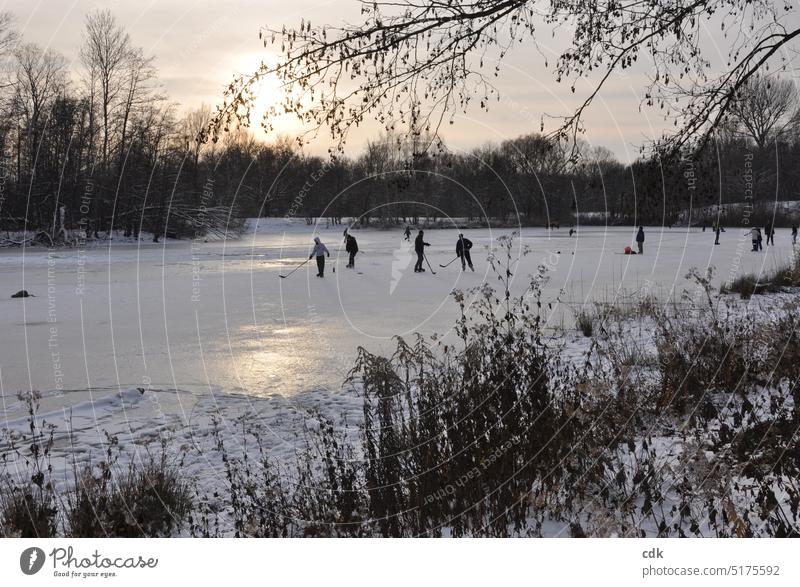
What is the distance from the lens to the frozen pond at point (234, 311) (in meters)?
9.08

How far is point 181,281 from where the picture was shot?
21250mm

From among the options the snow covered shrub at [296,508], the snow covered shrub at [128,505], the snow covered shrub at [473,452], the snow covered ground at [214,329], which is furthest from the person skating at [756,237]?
the snow covered shrub at [128,505]

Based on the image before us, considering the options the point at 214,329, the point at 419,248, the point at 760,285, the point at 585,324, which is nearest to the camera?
the point at 585,324

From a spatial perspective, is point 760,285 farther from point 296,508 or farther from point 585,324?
point 296,508

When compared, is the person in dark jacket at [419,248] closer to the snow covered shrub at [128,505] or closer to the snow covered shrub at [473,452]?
the snow covered shrub at [473,452]

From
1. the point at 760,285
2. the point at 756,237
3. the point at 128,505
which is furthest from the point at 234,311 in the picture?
the point at 756,237

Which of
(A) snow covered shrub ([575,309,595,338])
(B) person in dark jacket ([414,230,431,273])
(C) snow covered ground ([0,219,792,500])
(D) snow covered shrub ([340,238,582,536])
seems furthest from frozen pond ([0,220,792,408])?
(D) snow covered shrub ([340,238,582,536])

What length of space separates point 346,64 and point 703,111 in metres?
3.77

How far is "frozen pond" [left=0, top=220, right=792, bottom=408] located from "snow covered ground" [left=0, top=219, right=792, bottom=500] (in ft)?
0.14

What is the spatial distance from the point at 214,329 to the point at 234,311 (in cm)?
245

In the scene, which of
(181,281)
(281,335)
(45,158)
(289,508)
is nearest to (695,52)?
(289,508)

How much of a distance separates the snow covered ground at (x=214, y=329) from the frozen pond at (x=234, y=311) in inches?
1.7

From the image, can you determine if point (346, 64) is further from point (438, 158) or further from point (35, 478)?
point (35, 478)

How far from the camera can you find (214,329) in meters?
12.5
